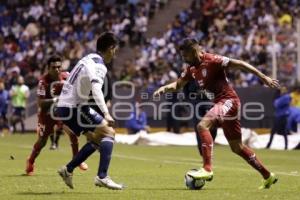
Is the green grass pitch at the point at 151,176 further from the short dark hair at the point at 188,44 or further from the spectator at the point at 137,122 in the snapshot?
the spectator at the point at 137,122

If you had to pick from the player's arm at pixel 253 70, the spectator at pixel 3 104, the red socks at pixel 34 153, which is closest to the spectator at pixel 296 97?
the spectator at pixel 3 104

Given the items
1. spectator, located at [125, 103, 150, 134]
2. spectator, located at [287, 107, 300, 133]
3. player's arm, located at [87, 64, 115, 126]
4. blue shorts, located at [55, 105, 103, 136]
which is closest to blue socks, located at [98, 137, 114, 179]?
blue shorts, located at [55, 105, 103, 136]

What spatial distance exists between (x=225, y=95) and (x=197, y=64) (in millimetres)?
623

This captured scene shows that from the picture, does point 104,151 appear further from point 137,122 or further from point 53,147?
point 137,122

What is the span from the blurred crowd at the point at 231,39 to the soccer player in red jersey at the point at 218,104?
17443mm

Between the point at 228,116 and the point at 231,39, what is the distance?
2205cm

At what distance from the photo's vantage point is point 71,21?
43.1m

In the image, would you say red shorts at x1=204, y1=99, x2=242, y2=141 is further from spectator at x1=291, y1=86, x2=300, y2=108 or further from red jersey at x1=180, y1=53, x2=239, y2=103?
spectator at x1=291, y1=86, x2=300, y2=108

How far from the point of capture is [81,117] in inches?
509

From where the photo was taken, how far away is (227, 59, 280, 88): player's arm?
13.1m

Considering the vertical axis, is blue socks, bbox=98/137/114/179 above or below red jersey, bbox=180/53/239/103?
below

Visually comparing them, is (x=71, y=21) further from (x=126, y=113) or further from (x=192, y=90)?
(x=192, y=90)

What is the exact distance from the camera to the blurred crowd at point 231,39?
105 feet

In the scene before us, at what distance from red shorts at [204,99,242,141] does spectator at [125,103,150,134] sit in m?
18.4
